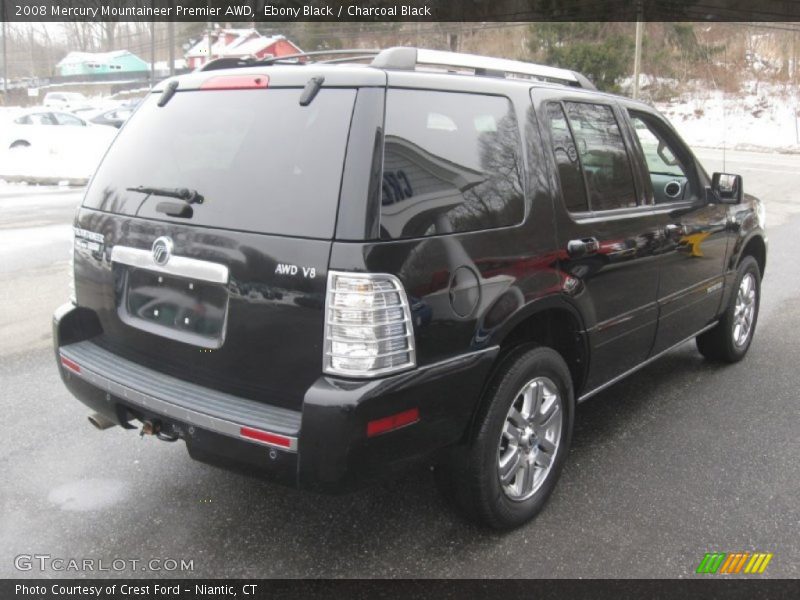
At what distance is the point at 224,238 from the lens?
2.59 m

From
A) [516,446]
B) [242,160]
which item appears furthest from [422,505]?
[242,160]

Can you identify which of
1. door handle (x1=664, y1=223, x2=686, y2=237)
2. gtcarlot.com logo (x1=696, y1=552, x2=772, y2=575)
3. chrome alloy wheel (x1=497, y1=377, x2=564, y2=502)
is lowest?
gtcarlot.com logo (x1=696, y1=552, x2=772, y2=575)

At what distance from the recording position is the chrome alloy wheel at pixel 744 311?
5.13m

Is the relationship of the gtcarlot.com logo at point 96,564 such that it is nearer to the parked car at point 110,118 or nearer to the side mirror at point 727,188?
the side mirror at point 727,188

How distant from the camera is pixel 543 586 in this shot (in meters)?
2.72

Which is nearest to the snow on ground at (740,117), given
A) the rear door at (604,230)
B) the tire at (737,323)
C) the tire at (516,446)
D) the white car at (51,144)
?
the white car at (51,144)

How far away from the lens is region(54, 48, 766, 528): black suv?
2.42 meters

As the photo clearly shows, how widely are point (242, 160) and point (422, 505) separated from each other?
5.71 ft

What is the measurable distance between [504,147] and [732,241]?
2.56 m

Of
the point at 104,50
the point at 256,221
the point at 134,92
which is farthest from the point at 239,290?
the point at 104,50

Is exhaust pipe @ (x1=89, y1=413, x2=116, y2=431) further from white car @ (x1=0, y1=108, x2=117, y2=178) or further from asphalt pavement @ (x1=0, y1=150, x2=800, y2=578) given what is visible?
white car @ (x1=0, y1=108, x2=117, y2=178)

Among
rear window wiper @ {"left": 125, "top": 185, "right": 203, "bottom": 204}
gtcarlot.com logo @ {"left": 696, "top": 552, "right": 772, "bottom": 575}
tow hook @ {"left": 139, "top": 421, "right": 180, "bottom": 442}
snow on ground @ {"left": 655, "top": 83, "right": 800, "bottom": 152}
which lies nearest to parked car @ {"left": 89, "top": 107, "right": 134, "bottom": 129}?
rear window wiper @ {"left": 125, "top": 185, "right": 203, "bottom": 204}

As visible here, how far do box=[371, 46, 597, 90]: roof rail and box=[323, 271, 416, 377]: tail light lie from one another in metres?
0.91

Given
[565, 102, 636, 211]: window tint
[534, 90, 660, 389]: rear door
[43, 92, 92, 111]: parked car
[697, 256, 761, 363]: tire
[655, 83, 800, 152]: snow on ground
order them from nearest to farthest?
[534, 90, 660, 389]: rear door, [565, 102, 636, 211]: window tint, [697, 256, 761, 363]: tire, [655, 83, 800, 152]: snow on ground, [43, 92, 92, 111]: parked car
